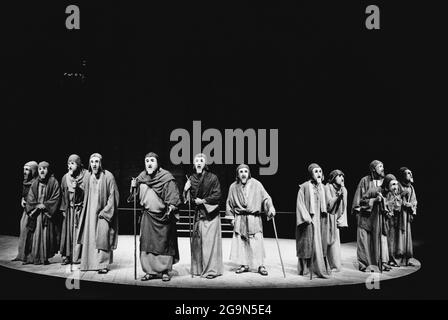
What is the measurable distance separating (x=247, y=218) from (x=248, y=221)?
4cm

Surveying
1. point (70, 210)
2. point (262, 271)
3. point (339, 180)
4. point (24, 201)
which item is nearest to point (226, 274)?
point (262, 271)

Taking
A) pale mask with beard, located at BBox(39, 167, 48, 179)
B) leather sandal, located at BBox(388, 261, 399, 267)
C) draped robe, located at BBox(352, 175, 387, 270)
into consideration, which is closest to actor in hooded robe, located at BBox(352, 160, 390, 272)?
draped robe, located at BBox(352, 175, 387, 270)

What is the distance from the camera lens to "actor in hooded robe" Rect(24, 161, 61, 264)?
23.0 feet

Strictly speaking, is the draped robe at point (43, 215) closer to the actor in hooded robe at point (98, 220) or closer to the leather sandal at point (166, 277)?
the actor in hooded robe at point (98, 220)

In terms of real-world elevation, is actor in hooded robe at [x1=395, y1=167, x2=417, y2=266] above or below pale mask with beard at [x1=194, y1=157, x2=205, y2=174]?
below

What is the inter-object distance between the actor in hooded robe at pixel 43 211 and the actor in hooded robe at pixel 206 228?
90.4 inches

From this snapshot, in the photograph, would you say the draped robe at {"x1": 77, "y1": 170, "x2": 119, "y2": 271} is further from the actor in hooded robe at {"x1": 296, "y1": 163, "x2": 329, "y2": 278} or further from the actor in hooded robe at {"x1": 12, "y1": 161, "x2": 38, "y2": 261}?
the actor in hooded robe at {"x1": 296, "y1": 163, "x2": 329, "y2": 278}

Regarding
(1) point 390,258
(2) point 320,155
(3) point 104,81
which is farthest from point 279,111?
(1) point 390,258

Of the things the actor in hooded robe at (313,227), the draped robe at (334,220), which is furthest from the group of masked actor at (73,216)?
the draped robe at (334,220)

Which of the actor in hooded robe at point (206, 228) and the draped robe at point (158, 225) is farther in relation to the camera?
the actor in hooded robe at point (206, 228)

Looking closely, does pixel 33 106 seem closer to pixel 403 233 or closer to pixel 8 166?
pixel 8 166

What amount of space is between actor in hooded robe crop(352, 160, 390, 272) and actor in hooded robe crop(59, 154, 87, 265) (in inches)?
157

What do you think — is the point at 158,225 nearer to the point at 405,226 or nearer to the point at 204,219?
the point at 204,219

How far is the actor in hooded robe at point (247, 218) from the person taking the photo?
6453mm
